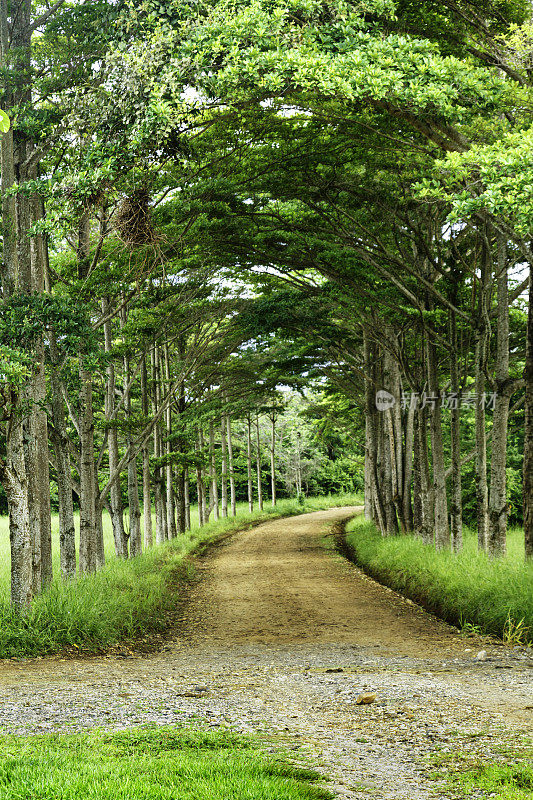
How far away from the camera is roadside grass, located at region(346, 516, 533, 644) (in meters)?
8.80

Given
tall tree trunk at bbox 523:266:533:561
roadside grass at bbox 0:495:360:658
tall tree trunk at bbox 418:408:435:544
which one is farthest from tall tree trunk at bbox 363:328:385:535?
tall tree trunk at bbox 523:266:533:561

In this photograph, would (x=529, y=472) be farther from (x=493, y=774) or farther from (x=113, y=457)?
(x=113, y=457)

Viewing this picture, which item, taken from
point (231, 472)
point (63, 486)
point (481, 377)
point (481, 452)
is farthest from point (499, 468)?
point (231, 472)

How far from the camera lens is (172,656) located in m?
8.48

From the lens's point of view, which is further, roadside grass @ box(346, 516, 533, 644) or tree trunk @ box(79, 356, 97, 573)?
tree trunk @ box(79, 356, 97, 573)

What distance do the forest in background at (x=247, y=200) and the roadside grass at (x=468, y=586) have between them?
735mm

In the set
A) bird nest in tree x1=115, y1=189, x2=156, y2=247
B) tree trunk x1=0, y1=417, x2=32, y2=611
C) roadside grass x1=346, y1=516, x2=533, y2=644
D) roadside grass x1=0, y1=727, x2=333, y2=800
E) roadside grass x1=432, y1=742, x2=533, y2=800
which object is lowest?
roadside grass x1=346, y1=516, x2=533, y2=644

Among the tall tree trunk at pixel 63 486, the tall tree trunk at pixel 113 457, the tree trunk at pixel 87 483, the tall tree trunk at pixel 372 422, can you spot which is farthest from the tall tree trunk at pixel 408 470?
the tall tree trunk at pixel 63 486

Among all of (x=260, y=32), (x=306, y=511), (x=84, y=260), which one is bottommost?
(x=306, y=511)

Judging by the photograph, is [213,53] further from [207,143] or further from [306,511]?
[306,511]

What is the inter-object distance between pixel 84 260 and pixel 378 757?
9.78 metres

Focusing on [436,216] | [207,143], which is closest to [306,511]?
[436,216]

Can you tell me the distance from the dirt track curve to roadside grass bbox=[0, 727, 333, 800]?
0.33 metres

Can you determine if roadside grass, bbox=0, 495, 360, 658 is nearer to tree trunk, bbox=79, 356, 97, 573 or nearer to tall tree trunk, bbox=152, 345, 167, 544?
tree trunk, bbox=79, 356, 97, 573
